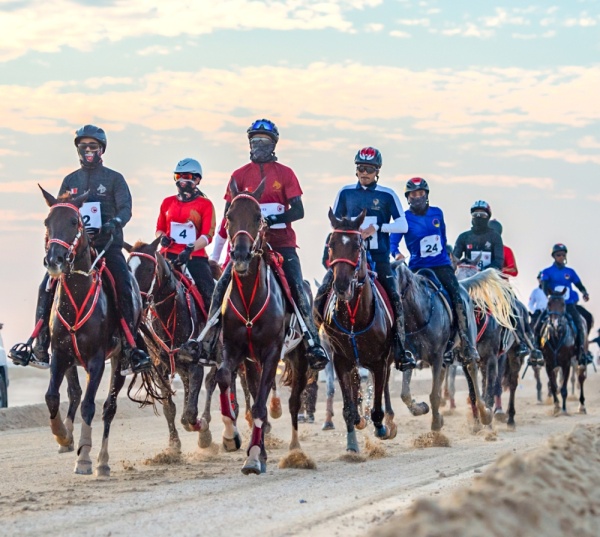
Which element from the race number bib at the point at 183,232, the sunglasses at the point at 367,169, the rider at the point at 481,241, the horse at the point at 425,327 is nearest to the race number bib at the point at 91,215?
the race number bib at the point at 183,232

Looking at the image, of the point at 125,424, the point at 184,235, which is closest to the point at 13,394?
the point at 125,424

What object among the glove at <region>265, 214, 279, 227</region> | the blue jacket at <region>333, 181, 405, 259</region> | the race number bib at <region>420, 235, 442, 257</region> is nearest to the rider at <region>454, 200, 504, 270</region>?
the race number bib at <region>420, 235, 442, 257</region>

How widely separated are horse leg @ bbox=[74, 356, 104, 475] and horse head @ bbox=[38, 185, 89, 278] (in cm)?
108

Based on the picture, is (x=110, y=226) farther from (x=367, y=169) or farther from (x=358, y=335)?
(x=367, y=169)

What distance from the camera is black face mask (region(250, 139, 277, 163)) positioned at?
1324 centimetres

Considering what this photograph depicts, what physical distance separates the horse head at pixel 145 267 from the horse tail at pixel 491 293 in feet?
19.5

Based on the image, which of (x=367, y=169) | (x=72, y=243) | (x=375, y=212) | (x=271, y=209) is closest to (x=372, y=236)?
(x=375, y=212)

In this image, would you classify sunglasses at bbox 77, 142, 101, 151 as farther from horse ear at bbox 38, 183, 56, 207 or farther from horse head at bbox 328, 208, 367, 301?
horse head at bbox 328, 208, 367, 301

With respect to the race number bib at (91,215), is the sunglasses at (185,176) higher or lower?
higher

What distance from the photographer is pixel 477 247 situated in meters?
21.2

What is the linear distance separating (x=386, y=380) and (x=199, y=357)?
3.20 metres

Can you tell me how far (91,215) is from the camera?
13.0 m

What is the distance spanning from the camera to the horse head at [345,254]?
13039mm

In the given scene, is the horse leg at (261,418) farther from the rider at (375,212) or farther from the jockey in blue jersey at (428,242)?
the jockey in blue jersey at (428,242)
